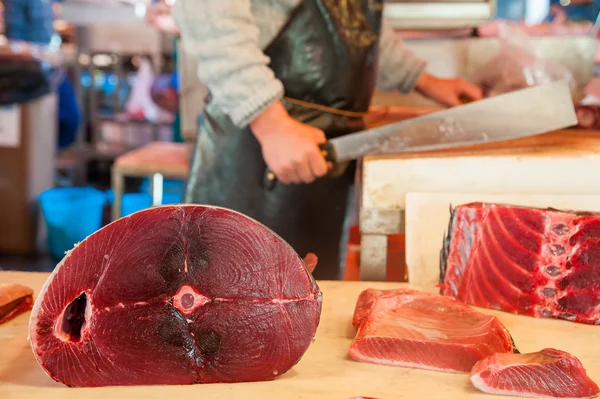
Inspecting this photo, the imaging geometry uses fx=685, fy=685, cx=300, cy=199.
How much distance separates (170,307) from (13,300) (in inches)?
21.1

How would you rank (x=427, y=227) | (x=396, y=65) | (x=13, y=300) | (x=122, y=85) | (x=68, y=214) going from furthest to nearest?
(x=122, y=85) < (x=68, y=214) < (x=396, y=65) < (x=427, y=227) < (x=13, y=300)

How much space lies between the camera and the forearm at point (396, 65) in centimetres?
304

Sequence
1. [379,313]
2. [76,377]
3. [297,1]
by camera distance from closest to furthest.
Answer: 1. [76,377]
2. [379,313]
3. [297,1]

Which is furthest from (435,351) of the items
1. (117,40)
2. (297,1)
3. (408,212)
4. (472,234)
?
(117,40)

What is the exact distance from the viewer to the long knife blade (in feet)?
6.52

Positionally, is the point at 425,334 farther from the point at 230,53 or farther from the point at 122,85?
the point at 122,85

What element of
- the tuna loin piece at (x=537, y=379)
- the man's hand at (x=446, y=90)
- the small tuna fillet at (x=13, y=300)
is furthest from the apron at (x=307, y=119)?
the tuna loin piece at (x=537, y=379)

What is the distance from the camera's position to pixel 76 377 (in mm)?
1258

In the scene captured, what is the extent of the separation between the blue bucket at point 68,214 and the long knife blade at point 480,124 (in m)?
4.86

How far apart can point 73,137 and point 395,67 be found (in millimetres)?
5648

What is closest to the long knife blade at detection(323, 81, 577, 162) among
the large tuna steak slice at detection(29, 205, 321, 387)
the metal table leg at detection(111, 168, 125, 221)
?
the large tuna steak slice at detection(29, 205, 321, 387)

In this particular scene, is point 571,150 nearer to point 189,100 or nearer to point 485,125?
Result: point 485,125

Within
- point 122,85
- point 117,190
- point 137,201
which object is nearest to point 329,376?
point 117,190

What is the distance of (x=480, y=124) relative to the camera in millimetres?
2064
